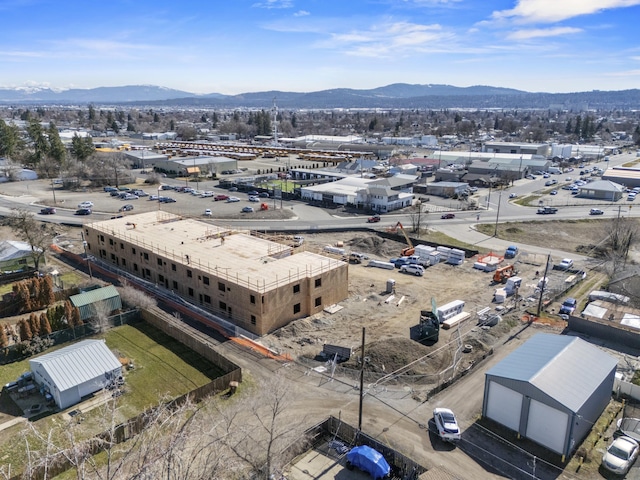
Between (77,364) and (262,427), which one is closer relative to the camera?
(262,427)

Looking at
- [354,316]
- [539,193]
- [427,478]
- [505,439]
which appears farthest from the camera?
[539,193]

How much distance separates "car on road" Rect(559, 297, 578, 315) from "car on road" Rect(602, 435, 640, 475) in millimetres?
17315

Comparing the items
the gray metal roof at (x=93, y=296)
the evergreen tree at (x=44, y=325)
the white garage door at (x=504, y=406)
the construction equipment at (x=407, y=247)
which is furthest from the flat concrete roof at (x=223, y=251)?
the white garage door at (x=504, y=406)

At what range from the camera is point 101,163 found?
97.3 m

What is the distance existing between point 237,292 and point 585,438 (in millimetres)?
24833

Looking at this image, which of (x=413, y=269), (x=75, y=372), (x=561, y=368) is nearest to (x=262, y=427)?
(x=75, y=372)

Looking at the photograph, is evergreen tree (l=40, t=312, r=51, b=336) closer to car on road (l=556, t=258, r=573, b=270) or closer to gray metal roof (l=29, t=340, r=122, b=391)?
gray metal roof (l=29, t=340, r=122, b=391)

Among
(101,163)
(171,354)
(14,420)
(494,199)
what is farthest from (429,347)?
(101,163)

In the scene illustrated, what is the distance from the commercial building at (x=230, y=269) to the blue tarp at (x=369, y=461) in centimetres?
1525

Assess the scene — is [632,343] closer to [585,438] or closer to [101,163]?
[585,438]

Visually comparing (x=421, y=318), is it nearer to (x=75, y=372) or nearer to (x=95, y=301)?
Result: (x=75, y=372)

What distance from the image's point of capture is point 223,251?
43469 millimetres

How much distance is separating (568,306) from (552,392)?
2011 centimetres

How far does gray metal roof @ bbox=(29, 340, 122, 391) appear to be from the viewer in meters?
26.6
